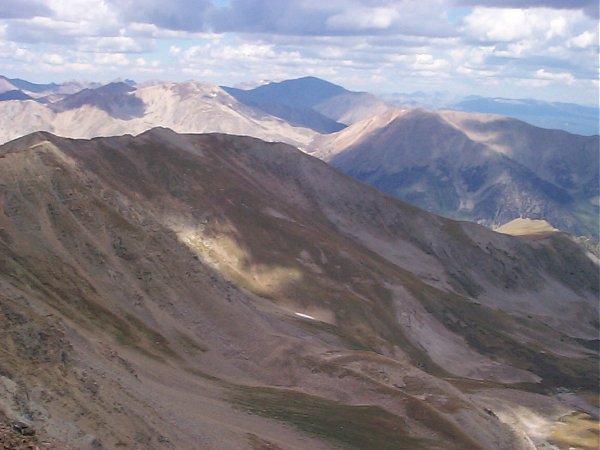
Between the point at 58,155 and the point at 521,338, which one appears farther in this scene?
the point at 521,338

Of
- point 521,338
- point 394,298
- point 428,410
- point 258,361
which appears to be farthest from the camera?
point 521,338

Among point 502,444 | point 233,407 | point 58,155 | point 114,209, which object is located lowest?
point 502,444

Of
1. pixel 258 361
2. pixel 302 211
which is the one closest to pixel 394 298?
pixel 302 211

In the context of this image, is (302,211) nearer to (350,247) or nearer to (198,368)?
(350,247)

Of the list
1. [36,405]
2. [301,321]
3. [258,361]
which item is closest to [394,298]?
[301,321]

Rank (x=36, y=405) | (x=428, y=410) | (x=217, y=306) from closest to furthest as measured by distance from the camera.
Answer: (x=36, y=405)
(x=428, y=410)
(x=217, y=306)

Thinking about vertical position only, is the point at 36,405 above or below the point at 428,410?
above
